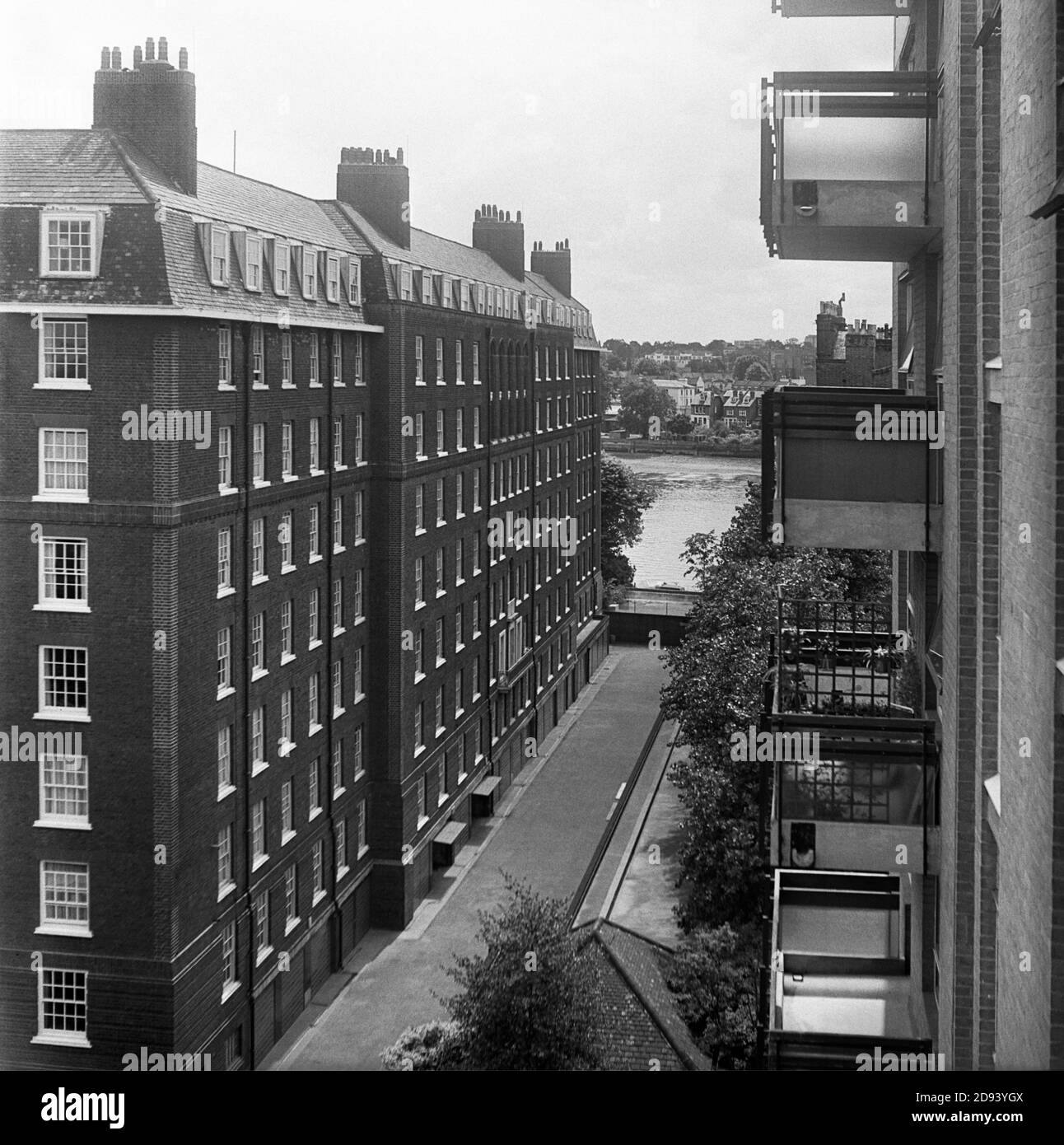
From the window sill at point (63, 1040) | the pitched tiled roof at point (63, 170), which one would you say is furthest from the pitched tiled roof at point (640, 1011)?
the pitched tiled roof at point (63, 170)

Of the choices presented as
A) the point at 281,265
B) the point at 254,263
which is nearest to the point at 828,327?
the point at 281,265

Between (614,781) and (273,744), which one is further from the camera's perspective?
(614,781)

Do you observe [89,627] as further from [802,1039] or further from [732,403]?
[732,403]

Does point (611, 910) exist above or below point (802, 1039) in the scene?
below

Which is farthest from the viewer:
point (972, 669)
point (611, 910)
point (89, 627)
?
point (611, 910)

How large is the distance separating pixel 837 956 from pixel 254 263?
17.7 metres

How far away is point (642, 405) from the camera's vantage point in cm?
9156

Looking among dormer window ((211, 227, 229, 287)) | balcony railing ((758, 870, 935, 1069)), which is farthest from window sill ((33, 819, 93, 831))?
balcony railing ((758, 870, 935, 1069))

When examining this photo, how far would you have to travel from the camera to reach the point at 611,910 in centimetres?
3231

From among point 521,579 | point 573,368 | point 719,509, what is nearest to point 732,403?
point 719,509

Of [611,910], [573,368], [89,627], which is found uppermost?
[573,368]

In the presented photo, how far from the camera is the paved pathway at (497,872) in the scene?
90.9ft

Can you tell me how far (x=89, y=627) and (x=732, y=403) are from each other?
67.6 m

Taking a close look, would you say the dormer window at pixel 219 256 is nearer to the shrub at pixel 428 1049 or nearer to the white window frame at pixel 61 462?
the white window frame at pixel 61 462
